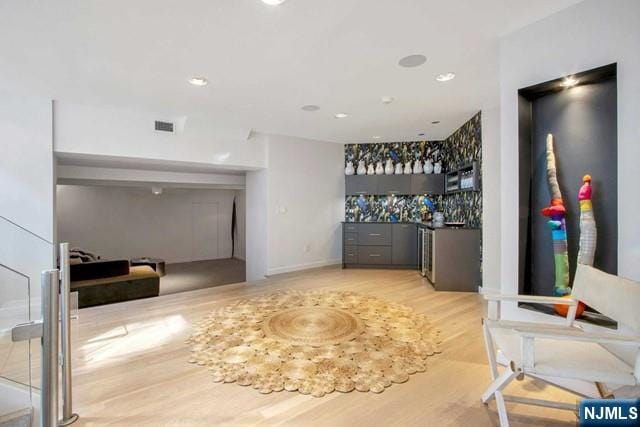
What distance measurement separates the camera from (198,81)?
315 cm

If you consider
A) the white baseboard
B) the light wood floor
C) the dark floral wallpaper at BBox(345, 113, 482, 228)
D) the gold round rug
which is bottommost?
the light wood floor

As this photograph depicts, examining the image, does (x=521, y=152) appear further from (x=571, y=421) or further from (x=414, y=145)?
(x=414, y=145)

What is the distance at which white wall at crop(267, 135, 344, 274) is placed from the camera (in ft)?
18.4

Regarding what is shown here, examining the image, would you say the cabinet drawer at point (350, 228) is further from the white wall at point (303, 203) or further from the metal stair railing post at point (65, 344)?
the metal stair railing post at point (65, 344)

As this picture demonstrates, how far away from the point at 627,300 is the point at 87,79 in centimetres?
464

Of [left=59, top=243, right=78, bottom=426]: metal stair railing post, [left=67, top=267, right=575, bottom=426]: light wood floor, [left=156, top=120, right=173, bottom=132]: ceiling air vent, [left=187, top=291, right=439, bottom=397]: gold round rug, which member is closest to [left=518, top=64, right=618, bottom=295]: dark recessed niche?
[left=67, top=267, right=575, bottom=426]: light wood floor

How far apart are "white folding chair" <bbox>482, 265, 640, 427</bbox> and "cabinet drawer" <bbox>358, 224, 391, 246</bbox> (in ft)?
12.8

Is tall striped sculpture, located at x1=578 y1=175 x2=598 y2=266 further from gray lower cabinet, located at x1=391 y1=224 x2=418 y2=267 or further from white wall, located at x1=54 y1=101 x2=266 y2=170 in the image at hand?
white wall, located at x1=54 y1=101 x2=266 y2=170

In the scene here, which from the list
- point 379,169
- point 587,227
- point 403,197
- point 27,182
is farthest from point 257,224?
point 587,227

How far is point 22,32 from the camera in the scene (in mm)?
2236

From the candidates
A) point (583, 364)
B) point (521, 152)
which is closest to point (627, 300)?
point (583, 364)

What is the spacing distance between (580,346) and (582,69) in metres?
1.71

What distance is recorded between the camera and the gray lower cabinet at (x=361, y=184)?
20.0 ft

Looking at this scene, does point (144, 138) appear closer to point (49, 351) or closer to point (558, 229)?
point (49, 351)
